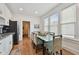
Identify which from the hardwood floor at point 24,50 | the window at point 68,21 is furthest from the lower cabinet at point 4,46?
the window at point 68,21

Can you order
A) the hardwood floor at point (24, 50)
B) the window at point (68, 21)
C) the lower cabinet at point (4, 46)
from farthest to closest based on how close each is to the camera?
the window at point (68, 21) < the hardwood floor at point (24, 50) < the lower cabinet at point (4, 46)

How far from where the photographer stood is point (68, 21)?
3707 millimetres

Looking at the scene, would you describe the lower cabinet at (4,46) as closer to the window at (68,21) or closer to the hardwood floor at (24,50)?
the hardwood floor at (24,50)

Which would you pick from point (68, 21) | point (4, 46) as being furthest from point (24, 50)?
point (68, 21)

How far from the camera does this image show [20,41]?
4957 mm

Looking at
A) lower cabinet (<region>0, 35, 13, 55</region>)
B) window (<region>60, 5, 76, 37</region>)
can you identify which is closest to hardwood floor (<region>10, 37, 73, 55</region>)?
lower cabinet (<region>0, 35, 13, 55</region>)

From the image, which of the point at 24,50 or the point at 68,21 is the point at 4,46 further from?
the point at 68,21

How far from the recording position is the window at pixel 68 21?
3.36 meters

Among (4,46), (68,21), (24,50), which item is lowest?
(24,50)
